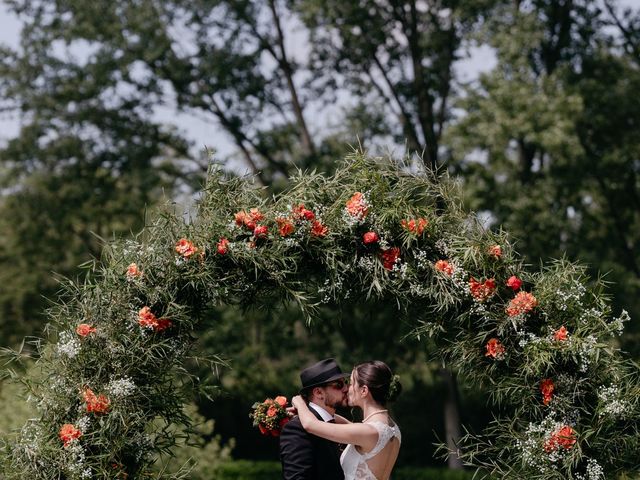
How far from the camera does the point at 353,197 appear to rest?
23.2 ft

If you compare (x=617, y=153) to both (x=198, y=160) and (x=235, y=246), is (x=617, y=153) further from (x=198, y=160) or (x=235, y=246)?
(x=235, y=246)

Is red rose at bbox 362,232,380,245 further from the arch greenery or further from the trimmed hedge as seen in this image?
the trimmed hedge

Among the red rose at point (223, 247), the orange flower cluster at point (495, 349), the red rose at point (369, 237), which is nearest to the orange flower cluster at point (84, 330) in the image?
the red rose at point (223, 247)

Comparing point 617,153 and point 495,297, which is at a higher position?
point 495,297

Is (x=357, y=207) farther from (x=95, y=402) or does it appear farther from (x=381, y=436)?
(x=95, y=402)

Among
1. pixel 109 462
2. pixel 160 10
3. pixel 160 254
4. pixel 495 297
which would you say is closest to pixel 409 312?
pixel 495 297

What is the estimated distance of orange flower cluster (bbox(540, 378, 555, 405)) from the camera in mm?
6703

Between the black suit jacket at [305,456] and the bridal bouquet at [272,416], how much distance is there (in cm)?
38

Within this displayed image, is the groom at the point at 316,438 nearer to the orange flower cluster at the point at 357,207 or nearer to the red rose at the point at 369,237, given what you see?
the red rose at the point at 369,237

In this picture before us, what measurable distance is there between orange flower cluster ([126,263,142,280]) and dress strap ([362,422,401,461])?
2.06 m

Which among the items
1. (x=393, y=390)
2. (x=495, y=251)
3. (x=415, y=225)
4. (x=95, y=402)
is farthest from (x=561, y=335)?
(x=95, y=402)

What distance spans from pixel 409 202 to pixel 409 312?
90 cm

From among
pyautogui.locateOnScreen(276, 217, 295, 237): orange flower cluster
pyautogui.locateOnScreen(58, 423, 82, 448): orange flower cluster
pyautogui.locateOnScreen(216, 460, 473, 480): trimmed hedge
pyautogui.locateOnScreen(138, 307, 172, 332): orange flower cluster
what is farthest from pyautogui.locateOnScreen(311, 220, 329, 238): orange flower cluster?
pyautogui.locateOnScreen(216, 460, 473, 480): trimmed hedge

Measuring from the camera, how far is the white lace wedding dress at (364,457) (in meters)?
5.96
